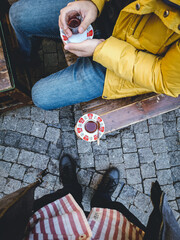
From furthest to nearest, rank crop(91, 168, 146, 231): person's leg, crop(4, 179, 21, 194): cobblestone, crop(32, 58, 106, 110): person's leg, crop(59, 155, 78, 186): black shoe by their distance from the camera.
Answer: crop(4, 179, 21, 194): cobblestone, crop(59, 155, 78, 186): black shoe, crop(91, 168, 146, 231): person's leg, crop(32, 58, 106, 110): person's leg

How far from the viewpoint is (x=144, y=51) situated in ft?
5.82

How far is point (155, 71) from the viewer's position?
1612 millimetres

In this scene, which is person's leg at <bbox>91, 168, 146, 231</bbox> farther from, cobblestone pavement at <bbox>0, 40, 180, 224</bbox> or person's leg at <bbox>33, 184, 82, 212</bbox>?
person's leg at <bbox>33, 184, 82, 212</bbox>

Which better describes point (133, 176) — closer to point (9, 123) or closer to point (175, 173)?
point (175, 173)

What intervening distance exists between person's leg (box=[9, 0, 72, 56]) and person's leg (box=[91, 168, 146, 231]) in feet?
7.22

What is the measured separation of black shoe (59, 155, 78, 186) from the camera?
2.68m

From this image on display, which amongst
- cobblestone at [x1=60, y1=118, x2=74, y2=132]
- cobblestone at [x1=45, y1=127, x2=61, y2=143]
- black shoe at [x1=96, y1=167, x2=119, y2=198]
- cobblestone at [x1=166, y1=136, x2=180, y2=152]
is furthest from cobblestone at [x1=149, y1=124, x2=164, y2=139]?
cobblestone at [x1=45, y1=127, x2=61, y2=143]

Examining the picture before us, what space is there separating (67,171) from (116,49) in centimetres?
194

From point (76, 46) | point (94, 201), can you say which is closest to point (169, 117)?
point (94, 201)

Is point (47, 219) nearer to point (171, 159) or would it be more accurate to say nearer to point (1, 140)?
point (1, 140)

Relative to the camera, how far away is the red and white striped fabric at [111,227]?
6.10ft

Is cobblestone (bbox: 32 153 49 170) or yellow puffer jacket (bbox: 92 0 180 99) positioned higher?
yellow puffer jacket (bbox: 92 0 180 99)

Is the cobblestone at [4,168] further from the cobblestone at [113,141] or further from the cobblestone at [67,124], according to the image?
the cobblestone at [113,141]

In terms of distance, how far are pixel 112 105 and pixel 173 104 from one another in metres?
0.80
